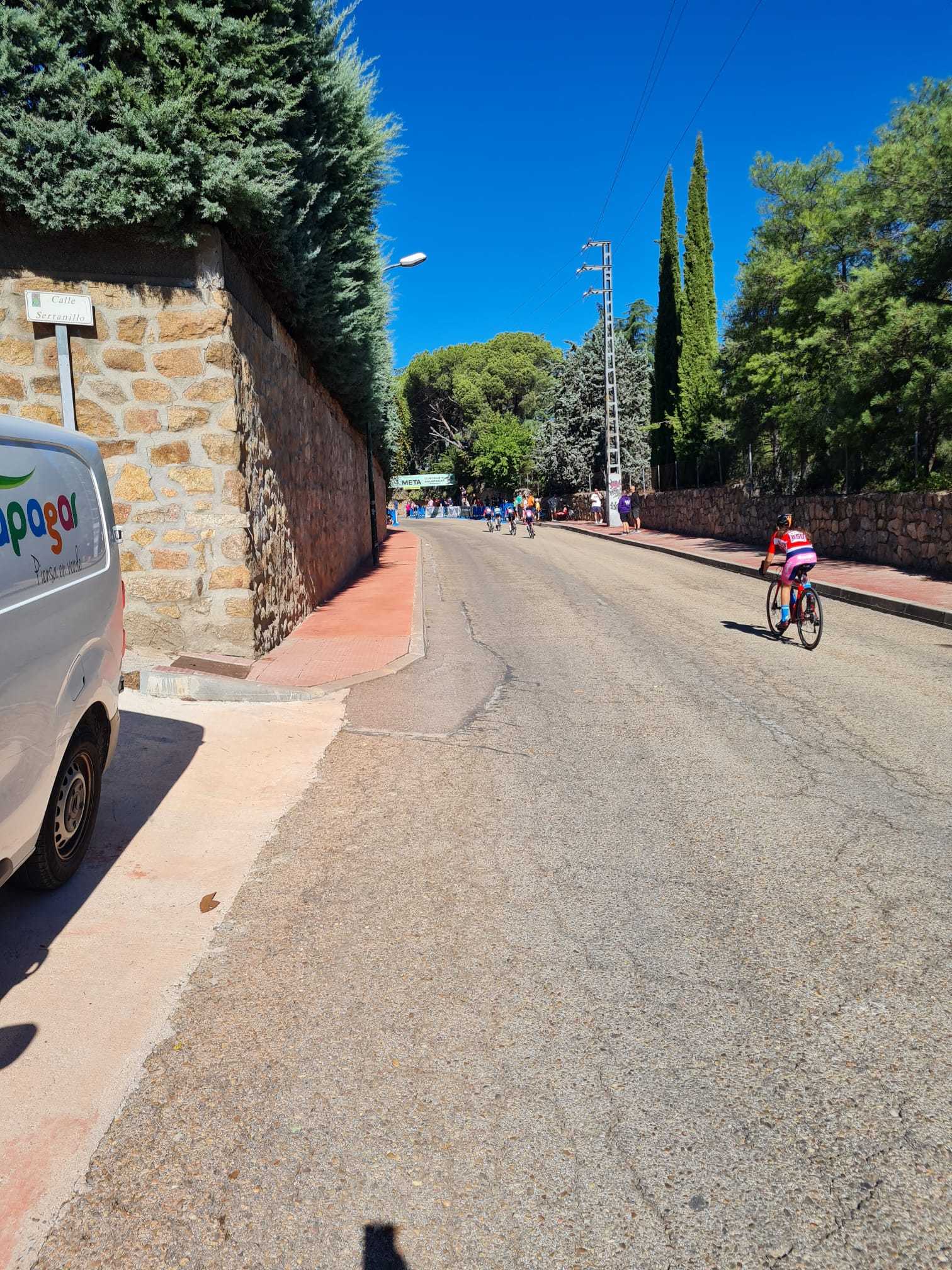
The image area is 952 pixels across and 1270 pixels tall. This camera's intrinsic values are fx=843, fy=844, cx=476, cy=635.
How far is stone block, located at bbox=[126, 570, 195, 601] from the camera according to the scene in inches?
294

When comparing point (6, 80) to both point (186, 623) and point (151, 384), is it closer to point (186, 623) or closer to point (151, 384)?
point (151, 384)

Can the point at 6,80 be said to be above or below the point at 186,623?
above

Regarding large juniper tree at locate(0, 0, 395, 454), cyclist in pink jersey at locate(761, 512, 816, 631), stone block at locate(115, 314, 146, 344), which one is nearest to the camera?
large juniper tree at locate(0, 0, 395, 454)

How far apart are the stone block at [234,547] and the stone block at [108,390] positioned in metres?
1.47

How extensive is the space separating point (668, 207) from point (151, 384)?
35542 mm

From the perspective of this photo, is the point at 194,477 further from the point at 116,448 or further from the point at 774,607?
the point at 774,607

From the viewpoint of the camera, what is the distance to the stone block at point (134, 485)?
7355 millimetres

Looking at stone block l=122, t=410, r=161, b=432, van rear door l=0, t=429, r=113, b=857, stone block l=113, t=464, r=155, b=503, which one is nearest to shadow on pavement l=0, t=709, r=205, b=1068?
van rear door l=0, t=429, r=113, b=857

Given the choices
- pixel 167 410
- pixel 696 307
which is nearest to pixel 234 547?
pixel 167 410

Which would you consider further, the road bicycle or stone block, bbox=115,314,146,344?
the road bicycle

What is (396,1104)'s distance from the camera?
95.3 inches

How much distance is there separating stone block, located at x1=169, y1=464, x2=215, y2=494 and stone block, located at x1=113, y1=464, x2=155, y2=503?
0.76 ft

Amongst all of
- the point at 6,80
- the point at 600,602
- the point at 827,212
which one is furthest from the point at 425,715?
the point at 827,212

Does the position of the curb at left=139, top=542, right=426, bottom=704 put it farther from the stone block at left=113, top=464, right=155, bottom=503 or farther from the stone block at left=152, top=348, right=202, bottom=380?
the stone block at left=152, top=348, right=202, bottom=380
